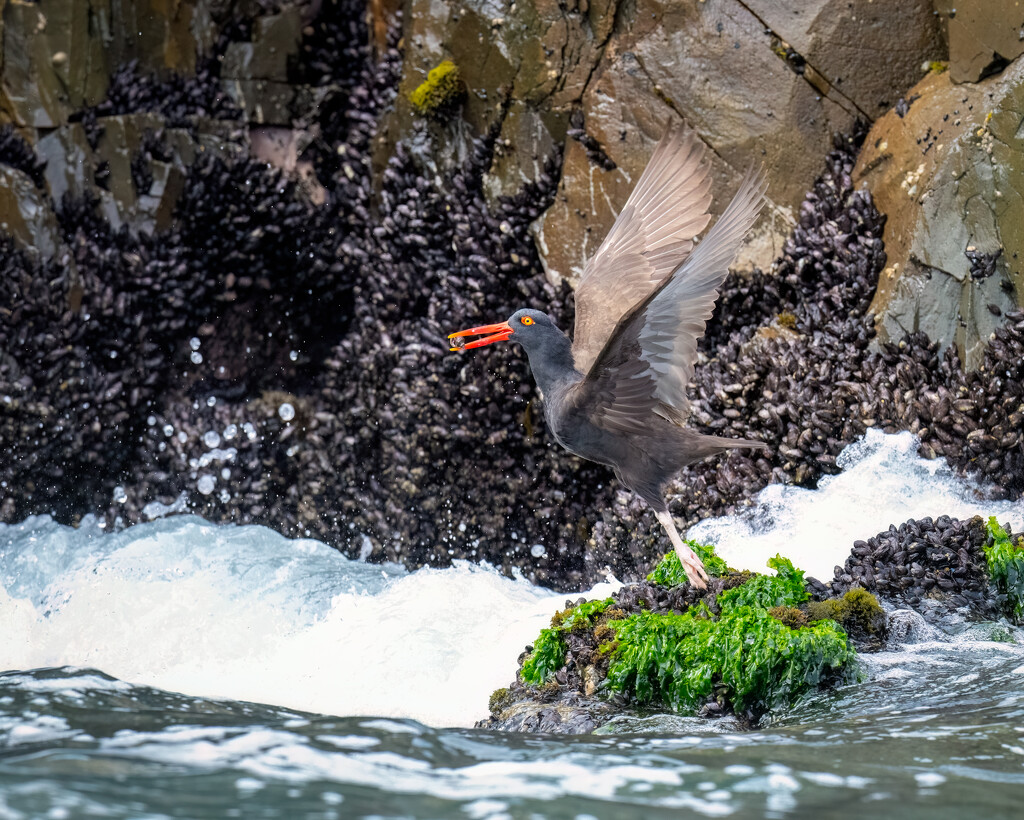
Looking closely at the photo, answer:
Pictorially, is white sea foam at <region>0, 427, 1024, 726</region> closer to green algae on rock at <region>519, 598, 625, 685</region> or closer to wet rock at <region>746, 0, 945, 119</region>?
green algae on rock at <region>519, 598, 625, 685</region>

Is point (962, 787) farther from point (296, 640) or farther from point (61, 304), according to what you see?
point (61, 304)

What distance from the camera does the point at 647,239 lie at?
20.1 ft

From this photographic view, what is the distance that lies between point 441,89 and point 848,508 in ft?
18.4

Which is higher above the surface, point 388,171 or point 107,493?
point 388,171

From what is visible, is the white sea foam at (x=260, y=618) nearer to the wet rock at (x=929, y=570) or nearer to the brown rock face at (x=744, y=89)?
the wet rock at (x=929, y=570)

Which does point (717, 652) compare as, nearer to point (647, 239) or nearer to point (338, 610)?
point (647, 239)

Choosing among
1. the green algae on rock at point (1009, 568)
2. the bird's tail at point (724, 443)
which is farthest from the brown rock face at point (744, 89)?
the green algae on rock at point (1009, 568)

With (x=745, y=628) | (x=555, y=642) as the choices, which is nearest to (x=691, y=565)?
(x=745, y=628)

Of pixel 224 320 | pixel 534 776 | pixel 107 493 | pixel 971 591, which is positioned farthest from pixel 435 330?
pixel 534 776

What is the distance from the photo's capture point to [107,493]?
10.0 m

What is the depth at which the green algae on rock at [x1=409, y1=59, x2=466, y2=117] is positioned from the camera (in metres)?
9.47

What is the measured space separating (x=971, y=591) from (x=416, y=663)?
10.6 feet

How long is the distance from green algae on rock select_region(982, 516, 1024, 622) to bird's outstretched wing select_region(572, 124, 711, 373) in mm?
2413

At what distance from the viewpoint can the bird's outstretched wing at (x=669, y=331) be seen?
5.04 meters
